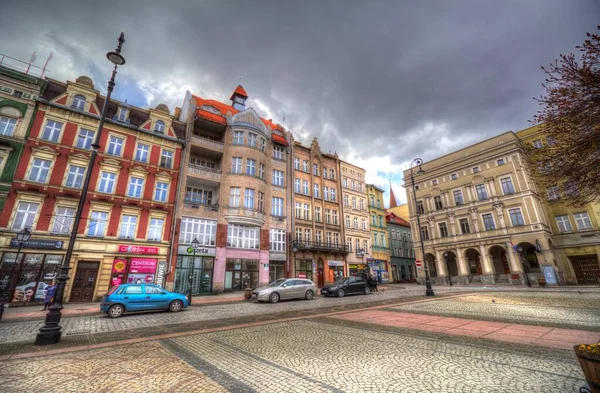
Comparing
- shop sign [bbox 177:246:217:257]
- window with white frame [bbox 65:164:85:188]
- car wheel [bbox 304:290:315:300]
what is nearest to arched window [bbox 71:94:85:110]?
window with white frame [bbox 65:164:85:188]

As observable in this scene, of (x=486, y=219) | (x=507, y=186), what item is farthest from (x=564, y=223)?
(x=486, y=219)

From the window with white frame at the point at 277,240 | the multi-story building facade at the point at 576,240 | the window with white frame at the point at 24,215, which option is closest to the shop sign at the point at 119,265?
the window with white frame at the point at 24,215

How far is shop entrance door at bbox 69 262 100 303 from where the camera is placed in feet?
62.7

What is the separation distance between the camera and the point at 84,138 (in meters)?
21.8

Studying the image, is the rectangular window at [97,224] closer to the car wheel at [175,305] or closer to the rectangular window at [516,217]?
the car wheel at [175,305]

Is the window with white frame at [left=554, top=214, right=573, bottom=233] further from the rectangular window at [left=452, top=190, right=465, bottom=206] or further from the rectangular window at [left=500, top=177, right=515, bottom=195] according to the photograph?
the rectangular window at [left=452, top=190, right=465, bottom=206]

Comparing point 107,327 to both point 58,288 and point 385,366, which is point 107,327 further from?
point 385,366

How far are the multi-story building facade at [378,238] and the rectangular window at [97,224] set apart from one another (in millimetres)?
32270

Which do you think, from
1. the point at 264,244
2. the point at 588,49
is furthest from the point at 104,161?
the point at 588,49

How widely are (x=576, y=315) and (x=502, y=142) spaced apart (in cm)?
3243

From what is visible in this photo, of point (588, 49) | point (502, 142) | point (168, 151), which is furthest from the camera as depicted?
point (502, 142)

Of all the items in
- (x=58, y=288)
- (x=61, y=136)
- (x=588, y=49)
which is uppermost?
(x=61, y=136)

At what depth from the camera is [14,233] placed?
17766 mm

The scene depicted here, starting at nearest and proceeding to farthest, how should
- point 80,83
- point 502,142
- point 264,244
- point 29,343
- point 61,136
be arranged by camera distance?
1. point 29,343
2. point 61,136
3. point 80,83
4. point 264,244
5. point 502,142
